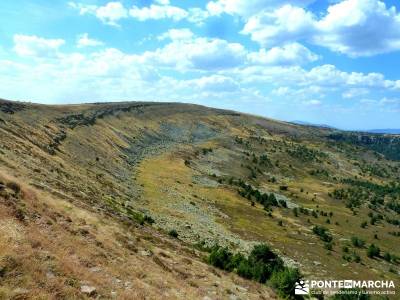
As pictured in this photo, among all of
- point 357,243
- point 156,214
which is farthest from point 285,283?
point 357,243

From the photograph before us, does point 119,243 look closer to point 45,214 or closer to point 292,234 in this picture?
point 45,214

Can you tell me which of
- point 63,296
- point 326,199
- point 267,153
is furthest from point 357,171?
point 63,296

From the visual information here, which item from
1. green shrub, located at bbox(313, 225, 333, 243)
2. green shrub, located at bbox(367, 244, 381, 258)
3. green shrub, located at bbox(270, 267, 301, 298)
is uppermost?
green shrub, located at bbox(270, 267, 301, 298)

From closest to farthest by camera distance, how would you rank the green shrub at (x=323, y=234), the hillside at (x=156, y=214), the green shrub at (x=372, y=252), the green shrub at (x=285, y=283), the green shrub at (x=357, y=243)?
the hillside at (x=156, y=214), the green shrub at (x=285, y=283), the green shrub at (x=372, y=252), the green shrub at (x=323, y=234), the green shrub at (x=357, y=243)

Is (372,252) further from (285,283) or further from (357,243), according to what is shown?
(285,283)

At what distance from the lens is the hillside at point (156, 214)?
71.2ft

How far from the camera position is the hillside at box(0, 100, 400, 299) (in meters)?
21.7

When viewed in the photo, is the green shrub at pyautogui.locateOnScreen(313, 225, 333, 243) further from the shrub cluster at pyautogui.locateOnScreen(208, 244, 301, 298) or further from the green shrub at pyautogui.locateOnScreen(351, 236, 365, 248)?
the shrub cluster at pyautogui.locateOnScreen(208, 244, 301, 298)

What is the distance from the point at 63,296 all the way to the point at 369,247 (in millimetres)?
64436

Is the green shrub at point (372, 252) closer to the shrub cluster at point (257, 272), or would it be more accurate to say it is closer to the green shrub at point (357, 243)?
the green shrub at point (357, 243)

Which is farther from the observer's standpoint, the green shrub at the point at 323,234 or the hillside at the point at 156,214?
the green shrub at the point at 323,234

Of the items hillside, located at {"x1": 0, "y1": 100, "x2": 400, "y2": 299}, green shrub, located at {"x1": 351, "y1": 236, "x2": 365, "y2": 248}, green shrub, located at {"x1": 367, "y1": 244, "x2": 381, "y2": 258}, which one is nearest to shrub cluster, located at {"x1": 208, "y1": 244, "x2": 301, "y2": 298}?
hillside, located at {"x1": 0, "y1": 100, "x2": 400, "y2": 299}

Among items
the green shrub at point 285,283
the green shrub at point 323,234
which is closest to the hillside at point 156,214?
the green shrub at point 323,234

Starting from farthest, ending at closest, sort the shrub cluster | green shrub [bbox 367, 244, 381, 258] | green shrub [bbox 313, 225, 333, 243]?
green shrub [bbox 313, 225, 333, 243] → green shrub [bbox 367, 244, 381, 258] → the shrub cluster
